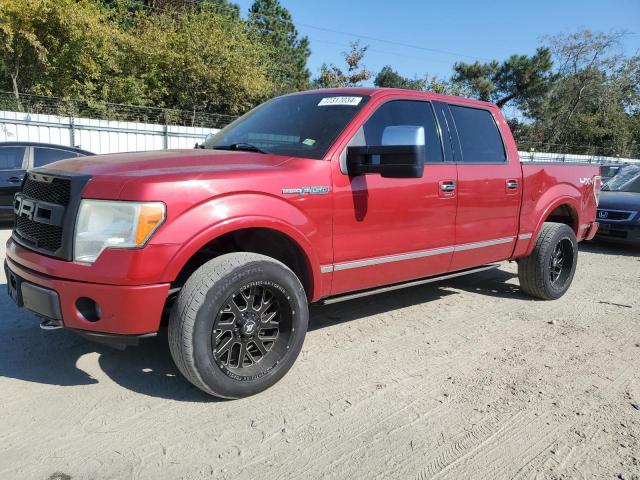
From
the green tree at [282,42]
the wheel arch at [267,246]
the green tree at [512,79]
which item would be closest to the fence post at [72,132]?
the wheel arch at [267,246]

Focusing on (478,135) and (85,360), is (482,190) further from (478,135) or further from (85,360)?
(85,360)

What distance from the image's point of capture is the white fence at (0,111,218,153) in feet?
51.7

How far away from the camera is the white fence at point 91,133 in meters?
15.8

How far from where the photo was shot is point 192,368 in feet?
9.23

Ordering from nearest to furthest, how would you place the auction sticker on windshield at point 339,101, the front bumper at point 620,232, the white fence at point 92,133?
the auction sticker on windshield at point 339,101, the front bumper at point 620,232, the white fence at point 92,133

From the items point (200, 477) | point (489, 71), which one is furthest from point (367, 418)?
point (489, 71)

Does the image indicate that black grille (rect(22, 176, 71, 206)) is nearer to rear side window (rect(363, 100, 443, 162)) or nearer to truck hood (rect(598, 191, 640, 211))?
rear side window (rect(363, 100, 443, 162))

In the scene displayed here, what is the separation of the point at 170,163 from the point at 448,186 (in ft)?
7.23

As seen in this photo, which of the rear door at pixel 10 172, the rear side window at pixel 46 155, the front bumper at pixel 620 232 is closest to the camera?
the front bumper at pixel 620 232

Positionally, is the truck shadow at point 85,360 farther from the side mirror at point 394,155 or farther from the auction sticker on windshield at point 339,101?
the auction sticker on windshield at point 339,101

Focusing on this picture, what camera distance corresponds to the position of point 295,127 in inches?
151

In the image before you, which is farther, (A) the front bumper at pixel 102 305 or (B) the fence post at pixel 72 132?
(B) the fence post at pixel 72 132

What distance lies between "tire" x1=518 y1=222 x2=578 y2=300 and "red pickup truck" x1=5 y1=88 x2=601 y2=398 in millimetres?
684

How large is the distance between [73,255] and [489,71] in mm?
46731
